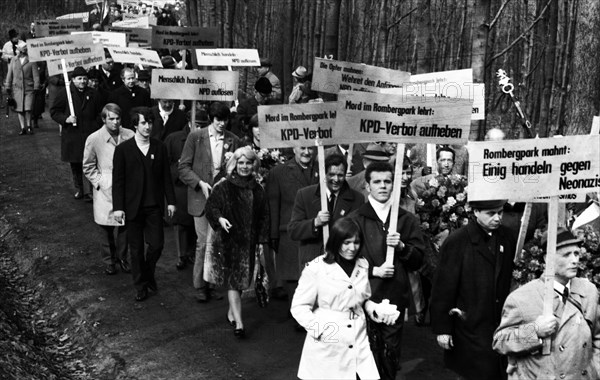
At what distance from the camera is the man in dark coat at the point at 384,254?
859cm

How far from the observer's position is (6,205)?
16.7m

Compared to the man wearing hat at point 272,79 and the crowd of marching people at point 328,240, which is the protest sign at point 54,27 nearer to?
the crowd of marching people at point 328,240

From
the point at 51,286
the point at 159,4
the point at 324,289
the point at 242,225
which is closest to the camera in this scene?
the point at 324,289

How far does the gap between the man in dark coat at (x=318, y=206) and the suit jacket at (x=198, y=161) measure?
8.77ft

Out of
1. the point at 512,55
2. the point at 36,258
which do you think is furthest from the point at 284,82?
the point at 36,258

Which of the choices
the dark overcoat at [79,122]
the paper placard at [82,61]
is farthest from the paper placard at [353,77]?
the paper placard at [82,61]

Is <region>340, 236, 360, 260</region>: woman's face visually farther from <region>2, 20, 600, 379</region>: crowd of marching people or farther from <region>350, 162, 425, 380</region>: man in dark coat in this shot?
<region>350, 162, 425, 380</region>: man in dark coat

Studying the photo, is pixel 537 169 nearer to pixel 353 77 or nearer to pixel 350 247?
pixel 350 247

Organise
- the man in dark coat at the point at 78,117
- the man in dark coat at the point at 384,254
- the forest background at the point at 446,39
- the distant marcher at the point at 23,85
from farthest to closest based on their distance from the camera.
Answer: the distant marcher at the point at 23,85 < the forest background at the point at 446,39 < the man in dark coat at the point at 78,117 < the man in dark coat at the point at 384,254

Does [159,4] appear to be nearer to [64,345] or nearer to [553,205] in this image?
[64,345]

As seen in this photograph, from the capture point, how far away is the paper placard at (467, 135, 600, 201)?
7.24 metres

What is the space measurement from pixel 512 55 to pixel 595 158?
13414 millimetres

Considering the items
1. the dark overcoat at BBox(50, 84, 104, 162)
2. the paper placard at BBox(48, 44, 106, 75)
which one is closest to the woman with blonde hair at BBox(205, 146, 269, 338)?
the dark overcoat at BBox(50, 84, 104, 162)

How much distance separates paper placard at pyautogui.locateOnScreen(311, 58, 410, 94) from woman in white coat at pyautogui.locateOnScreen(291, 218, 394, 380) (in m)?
5.02
